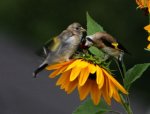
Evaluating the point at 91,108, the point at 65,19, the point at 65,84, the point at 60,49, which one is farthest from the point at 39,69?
the point at 65,19

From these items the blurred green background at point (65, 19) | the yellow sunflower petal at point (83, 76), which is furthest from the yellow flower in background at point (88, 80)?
the blurred green background at point (65, 19)

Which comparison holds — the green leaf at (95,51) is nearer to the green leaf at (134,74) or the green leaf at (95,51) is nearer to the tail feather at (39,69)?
the green leaf at (134,74)

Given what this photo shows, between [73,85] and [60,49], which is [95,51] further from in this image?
[60,49]

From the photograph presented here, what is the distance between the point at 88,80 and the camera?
234 cm

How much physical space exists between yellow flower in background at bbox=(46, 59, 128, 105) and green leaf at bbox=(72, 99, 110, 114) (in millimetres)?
57

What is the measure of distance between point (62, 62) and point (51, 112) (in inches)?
178

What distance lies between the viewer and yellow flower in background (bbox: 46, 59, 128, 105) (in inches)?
88.0

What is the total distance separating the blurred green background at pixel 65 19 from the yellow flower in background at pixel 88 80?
6320 mm

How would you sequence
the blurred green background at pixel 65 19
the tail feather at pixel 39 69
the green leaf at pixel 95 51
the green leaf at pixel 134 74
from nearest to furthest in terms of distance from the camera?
the tail feather at pixel 39 69
the green leaf at pixel 134 74
the green leaf at pixel 95 51
the blurred green background at pixel 65 19

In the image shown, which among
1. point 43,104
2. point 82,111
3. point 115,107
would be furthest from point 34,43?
point 82,111

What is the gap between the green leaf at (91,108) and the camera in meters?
2.38

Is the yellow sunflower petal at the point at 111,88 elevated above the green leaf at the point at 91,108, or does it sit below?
above

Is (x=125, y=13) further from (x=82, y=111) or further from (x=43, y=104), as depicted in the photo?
(x=82, y=111)

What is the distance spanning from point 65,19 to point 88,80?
7.17 metres
